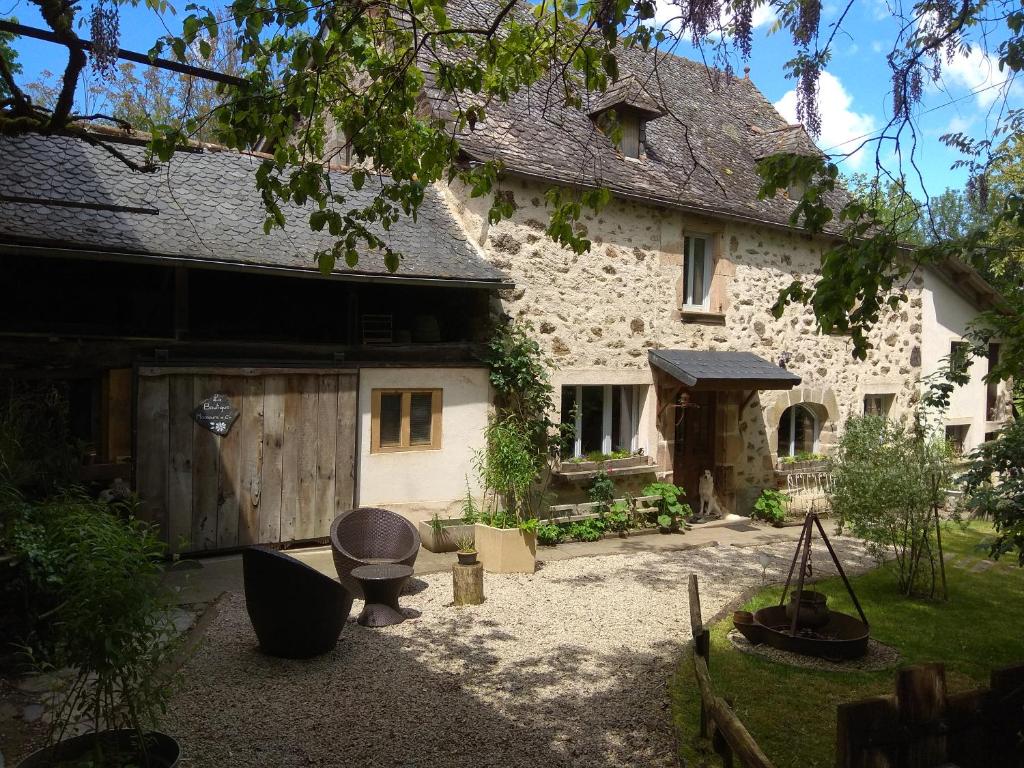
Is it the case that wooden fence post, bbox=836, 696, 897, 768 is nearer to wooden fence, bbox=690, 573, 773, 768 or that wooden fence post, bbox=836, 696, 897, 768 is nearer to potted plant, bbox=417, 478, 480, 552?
wooden fence, bbox=690, 573, 773, 768

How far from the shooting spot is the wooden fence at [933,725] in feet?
10.0

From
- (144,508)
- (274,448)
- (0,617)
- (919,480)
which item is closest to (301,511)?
(274,448)

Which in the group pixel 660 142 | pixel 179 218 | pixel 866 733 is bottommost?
pixel 866 733

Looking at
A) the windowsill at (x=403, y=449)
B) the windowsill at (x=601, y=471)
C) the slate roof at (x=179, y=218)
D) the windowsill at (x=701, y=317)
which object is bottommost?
the windowsill at (x=601, y=471)

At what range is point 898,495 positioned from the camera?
7.80 meters

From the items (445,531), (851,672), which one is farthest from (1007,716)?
(445,531)

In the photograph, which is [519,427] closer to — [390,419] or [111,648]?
[390,419]

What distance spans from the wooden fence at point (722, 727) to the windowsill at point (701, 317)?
23.1 feet

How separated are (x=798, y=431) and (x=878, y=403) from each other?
2.07m

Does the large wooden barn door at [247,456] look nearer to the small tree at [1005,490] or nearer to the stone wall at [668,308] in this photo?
the stone wall at [668,308]

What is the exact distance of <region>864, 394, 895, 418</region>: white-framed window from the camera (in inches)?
577

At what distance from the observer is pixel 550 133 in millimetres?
11242

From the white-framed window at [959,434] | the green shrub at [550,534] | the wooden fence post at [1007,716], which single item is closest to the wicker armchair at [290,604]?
the wooden fence post at [1007,716]

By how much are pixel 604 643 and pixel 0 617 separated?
4328mm
